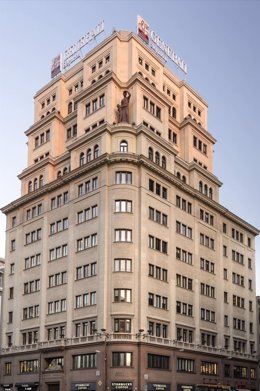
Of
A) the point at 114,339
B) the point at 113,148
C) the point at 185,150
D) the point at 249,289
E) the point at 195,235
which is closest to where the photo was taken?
the point at 114,339

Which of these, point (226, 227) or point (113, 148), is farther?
point (226, 227)

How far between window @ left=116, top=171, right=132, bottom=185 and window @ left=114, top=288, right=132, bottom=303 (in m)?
15.7

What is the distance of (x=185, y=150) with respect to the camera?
103 metres

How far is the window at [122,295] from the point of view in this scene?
257 feet

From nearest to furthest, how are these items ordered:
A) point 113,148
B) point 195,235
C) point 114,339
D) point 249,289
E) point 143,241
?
point 114,339 < point 143,241 < point 113,148 < point 195,235 < point 249,289

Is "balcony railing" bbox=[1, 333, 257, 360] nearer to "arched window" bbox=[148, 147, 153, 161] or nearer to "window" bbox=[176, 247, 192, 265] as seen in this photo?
"window" bbox=[176, 247, 192, 265]

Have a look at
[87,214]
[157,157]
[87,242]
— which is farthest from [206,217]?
[87,242]

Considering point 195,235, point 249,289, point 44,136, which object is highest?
point 44,136

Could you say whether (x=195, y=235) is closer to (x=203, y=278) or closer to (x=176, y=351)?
(x=203, y=278)

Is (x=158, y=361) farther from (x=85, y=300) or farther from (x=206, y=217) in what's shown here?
(x=206, y=217)

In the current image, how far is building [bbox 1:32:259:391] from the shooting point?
7969 cm

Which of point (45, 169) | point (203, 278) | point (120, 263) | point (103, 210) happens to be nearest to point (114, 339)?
point (120, 263)

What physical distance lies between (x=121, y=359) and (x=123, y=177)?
25.7 metres

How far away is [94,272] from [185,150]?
104ft
